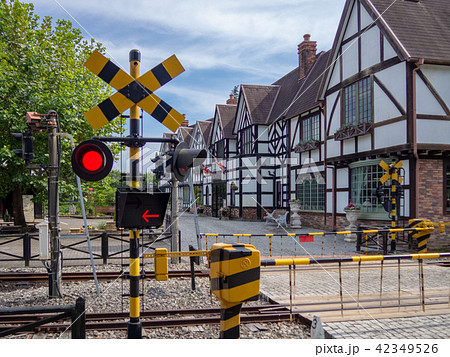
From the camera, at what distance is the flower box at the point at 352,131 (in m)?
14.7

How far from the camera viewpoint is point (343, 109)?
16.6 meters

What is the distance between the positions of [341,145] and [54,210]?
514 inches

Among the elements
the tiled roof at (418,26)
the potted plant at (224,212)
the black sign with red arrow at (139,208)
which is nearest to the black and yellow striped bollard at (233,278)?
the black sign with red arrow at (139,208)

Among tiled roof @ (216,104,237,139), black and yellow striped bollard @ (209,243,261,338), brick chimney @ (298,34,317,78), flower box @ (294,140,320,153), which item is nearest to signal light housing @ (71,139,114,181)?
black and yellow striped bollard @ (209,243,261,338)

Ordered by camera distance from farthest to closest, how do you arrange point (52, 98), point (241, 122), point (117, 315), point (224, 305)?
point (241, 122) < point (52, 98) < point (117, 315) < point (224, 305)

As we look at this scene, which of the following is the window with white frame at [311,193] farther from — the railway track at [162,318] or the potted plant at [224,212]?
the railway track at [162,318]

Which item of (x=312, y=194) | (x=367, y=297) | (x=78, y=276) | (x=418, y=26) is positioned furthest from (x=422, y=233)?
(x=78, y=276)

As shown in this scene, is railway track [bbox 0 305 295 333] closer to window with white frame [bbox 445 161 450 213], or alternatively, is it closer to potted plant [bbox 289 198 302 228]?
window with white frame [bbox 445 161 450 213]

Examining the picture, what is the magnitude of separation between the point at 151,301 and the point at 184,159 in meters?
4.03

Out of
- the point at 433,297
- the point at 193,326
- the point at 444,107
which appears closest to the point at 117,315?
the point at 193,326

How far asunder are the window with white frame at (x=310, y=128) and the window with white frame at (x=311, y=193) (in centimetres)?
223

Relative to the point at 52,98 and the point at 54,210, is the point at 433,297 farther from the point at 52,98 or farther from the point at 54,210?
the point at 52,98

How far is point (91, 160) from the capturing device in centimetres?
372

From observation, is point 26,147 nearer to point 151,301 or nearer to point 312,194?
point 151,301
